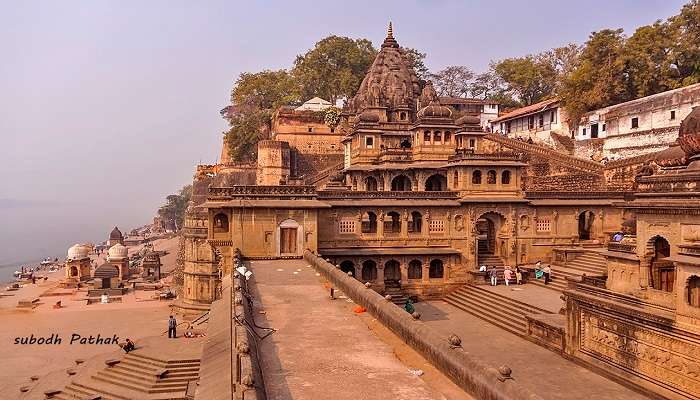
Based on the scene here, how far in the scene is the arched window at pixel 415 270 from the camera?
28.2m

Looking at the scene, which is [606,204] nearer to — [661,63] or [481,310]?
[481,310]

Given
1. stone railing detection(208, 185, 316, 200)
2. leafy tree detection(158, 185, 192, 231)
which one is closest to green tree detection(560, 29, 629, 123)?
stone railing detection(208, 185, 316, 200)

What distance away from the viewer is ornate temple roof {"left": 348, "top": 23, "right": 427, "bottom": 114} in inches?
1693

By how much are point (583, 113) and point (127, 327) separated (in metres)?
37.1

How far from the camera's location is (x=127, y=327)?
30516mm

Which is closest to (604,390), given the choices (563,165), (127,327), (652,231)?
(652,231)

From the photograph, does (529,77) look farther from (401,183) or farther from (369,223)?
(369,223)

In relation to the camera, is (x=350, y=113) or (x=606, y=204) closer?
(x=606, y=204)

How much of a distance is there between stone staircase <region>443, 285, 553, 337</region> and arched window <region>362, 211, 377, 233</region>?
5193mm

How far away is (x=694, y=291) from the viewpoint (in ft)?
43.0

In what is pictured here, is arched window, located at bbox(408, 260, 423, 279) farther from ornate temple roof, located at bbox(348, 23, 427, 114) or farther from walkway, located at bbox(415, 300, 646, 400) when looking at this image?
ornate temple roof, located at bbox(348, 23, 427, 114)

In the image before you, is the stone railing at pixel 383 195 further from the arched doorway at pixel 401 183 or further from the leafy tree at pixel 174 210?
the leafy tree at pixel 174 210

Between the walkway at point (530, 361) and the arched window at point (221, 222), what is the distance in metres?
9.59

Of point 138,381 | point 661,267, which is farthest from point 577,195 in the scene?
point 138,381
